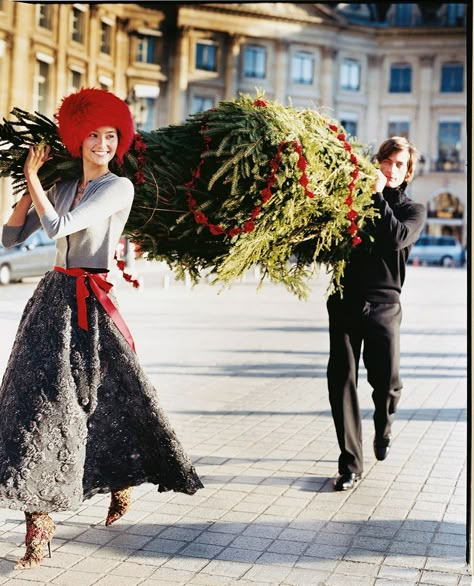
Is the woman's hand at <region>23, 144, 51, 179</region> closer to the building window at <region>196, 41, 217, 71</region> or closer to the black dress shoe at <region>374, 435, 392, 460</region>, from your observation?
the black dress shoe at <region>374, 435, 392, 460</region>

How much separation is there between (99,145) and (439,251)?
1265 inches

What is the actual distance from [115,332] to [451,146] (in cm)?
1769

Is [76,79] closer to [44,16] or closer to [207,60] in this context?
[44,16]

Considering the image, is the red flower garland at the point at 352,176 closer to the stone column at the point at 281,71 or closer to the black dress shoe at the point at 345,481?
the black dress shoe at the point at 345,481

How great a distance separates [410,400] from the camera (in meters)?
7.37

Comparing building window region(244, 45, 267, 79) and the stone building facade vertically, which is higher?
building window region(244, 45, 267, 79)

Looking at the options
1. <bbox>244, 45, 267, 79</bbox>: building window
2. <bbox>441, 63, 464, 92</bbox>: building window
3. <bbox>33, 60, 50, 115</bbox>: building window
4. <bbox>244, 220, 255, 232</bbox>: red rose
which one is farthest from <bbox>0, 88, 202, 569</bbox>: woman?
<bbox>244, 45, 267, 79</bbox>: building window

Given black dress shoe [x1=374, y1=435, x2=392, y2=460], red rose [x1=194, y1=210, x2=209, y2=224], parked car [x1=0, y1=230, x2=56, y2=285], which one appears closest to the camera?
red rose [x1=194, y1=210, x2=209, y2=224]

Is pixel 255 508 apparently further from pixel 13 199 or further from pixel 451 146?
pixel 451 146

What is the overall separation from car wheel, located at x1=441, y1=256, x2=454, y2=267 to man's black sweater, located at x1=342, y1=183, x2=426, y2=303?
30349mm

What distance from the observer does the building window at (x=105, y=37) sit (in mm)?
4445

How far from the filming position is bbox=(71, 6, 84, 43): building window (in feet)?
13.7

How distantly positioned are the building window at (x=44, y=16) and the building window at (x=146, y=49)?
64cm

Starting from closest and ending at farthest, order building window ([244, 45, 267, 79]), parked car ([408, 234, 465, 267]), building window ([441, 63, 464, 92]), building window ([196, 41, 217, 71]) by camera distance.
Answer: building window ([441, 63, 464, 92])
building window ([196, 41, 217, 71])
building window ([244, 45, 267, 79])
parked car ([408, 234, 465, 267])
